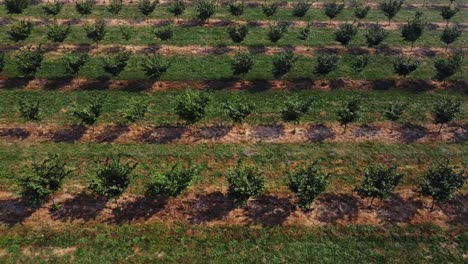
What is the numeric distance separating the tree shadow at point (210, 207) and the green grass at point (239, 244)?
0.98 metres

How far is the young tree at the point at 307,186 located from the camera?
95.5ft

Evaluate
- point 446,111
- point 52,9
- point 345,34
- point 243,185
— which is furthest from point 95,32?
point 446,111

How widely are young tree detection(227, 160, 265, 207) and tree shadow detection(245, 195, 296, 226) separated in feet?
4.76

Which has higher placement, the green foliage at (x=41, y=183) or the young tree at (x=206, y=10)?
the young tree at (x=206, y=10)

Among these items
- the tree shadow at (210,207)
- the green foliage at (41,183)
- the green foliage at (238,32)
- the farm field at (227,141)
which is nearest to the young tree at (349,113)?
the farm field at (227,141)

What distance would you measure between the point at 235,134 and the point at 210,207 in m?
10.1

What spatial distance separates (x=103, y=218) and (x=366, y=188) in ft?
66.0

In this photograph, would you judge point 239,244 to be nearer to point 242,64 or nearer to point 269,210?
point 269,210

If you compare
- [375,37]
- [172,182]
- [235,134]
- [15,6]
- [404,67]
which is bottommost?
[235,134]

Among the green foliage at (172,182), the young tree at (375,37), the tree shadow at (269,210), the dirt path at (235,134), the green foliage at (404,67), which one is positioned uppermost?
the young tree at (375,37)

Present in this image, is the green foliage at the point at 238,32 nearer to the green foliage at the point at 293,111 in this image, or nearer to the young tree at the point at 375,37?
the young tree at the point at 375,37

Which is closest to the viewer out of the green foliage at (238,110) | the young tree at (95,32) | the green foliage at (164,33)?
the green foliage at (238,110)

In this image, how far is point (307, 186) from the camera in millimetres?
28969

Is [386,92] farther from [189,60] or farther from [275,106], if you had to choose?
[189,60]
